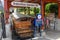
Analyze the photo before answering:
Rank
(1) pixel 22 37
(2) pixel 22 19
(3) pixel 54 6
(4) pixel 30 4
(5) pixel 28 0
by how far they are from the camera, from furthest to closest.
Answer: (3) pixel 54 6 < (5) pixel 28 0 < (4) pixel 30 4 < (2) pixel 22 19 < (1) pixel 22 37

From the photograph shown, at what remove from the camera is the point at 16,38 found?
13.8 meters

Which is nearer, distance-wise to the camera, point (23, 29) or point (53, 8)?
point (23, 29)

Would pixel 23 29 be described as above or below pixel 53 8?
below

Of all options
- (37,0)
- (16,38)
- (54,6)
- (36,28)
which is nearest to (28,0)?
(37,0)

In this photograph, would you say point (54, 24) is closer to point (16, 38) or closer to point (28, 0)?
point (28, 0)

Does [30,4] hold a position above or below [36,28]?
above

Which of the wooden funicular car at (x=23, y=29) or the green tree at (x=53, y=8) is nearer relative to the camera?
the wooden funicular car at (x=23, y=29)

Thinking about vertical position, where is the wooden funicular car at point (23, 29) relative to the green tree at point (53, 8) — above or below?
below

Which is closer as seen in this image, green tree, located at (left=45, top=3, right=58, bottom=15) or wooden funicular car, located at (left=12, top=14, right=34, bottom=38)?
wooden funicular car, located at (left=12, top=14, right=34, bottom=38)

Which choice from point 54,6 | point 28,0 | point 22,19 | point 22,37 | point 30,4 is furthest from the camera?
point 54,6

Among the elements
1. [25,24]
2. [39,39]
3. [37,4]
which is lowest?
[39,39]

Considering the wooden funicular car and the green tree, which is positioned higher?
the green tree

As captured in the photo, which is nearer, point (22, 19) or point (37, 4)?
point (22, 19)

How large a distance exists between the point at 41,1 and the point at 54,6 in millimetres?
6106
